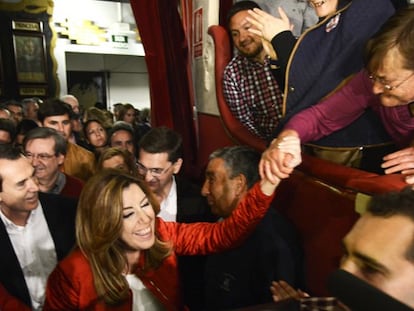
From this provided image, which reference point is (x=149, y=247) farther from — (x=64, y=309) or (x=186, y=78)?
(x=186, y=78)

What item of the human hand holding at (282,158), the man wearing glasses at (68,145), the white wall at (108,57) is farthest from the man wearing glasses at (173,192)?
the white wall at (108,57)

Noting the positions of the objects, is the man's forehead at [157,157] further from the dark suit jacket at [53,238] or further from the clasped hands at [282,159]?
the clasped hands at [282,159]

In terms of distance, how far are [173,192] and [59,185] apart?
494mm

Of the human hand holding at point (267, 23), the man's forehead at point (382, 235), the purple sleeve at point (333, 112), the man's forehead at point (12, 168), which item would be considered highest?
the human hand holding at point (267, 23)

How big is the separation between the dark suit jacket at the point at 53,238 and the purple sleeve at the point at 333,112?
0.79m

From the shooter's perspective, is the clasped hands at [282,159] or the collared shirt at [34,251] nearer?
the clasped hands at [282,159]

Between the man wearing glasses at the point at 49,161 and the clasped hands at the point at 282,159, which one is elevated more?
the clasped hands at the point at 282,159

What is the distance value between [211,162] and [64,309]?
1.95ft

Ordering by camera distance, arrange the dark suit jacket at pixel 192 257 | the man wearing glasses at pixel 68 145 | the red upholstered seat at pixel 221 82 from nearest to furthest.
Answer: the dark suit jacket at pixel 192 257
the red upholstered seat at pixel 221 82
the man wearing glasses at pixel 68 145

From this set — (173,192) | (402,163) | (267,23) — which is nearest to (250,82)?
(267,23)

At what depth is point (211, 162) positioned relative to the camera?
1228 millimetres

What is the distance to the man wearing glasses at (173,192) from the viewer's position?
1.44m

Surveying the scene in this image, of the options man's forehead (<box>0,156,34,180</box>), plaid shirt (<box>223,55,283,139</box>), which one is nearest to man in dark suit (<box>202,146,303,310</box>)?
plaid shirt (<box>223,55,283,139</box>)

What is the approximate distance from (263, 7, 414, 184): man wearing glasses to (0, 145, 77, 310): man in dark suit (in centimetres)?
77
